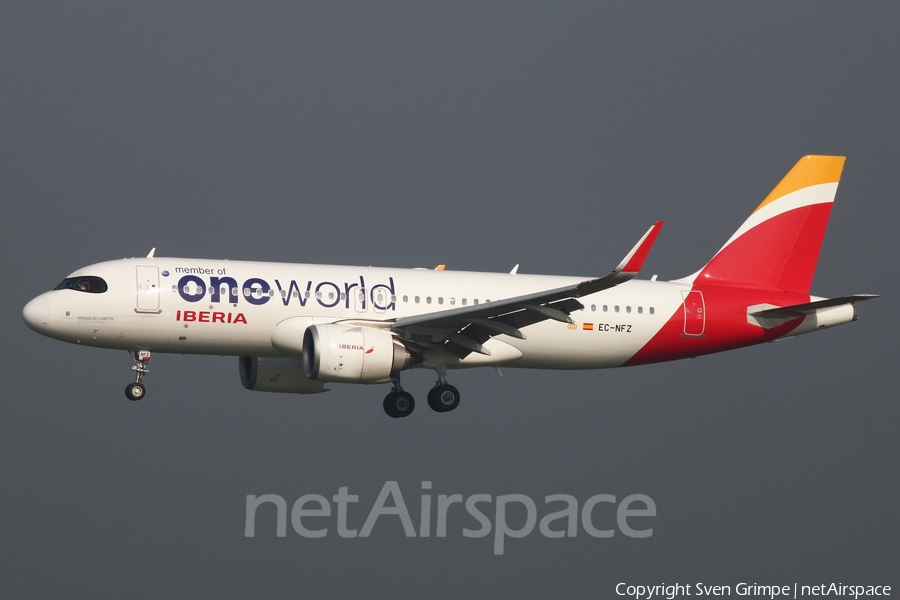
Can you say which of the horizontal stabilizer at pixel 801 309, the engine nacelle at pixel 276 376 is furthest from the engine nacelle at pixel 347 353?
the horizontal stabilizer at pixel 801 309

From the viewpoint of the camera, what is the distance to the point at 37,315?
1369 inches

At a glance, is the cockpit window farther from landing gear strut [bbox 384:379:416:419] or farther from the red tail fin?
the red tail fin

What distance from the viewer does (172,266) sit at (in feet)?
116

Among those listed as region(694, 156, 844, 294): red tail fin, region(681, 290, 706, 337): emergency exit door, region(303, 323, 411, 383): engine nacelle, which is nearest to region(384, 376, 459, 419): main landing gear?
region(303, 323, 411, 383): engine nacelle

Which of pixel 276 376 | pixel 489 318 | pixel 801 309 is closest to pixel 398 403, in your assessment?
pixel 489 318

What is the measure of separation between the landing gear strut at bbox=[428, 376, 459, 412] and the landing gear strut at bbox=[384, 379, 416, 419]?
0.62 metres

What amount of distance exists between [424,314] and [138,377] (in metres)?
8.08

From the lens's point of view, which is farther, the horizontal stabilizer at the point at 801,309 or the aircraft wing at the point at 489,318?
the horizontal stabilizer at the point at 801,309

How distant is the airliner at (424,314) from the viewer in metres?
34.7

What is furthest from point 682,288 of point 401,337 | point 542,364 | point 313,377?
point 313,377

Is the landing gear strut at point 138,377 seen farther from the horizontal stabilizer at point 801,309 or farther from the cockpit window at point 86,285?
the horizontal stabilizer at point 801,309

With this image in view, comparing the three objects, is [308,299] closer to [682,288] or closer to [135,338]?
[135,338]

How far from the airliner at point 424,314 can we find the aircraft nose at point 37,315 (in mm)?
27

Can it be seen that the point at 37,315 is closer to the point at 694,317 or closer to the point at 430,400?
the point at 430,400
